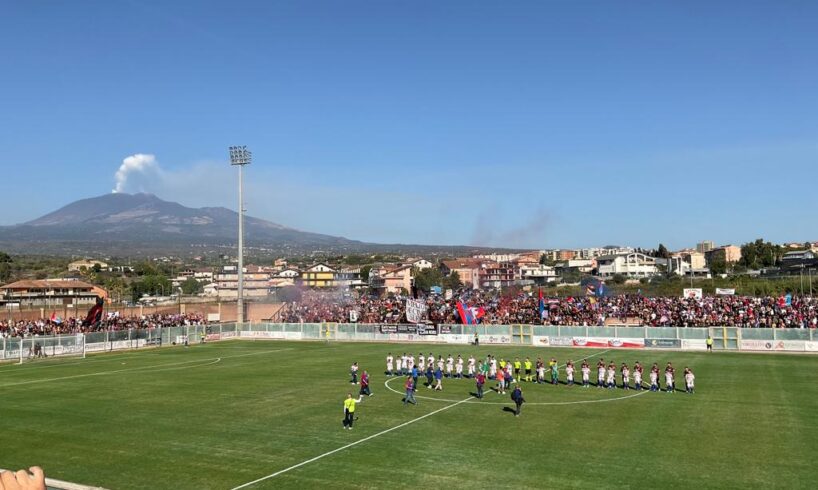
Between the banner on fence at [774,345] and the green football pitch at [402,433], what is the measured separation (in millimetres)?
10019

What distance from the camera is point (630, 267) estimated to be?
561 ft

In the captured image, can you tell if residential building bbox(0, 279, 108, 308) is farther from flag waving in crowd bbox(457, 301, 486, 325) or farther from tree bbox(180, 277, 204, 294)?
flag waving in crowd bbox(457, 301, 486, 325)

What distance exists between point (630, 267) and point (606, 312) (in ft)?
344

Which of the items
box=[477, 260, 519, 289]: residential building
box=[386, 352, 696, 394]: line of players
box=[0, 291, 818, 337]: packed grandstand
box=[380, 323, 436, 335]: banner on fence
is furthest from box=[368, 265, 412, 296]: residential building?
box=[386, 352, 696, 394]: line of players

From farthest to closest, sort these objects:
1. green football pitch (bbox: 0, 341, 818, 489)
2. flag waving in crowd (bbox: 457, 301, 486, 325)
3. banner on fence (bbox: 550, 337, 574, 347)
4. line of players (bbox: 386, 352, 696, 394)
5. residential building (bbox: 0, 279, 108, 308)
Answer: residential building (bbox: 0, 279, 108, 308) < flag waving in crowd (bbox: 457, 301, 486, 325) < banner on fence (bbox: 550, 337, 574, 347) < line of players (bbox: 386, 352, 696, 394) < green football pitch (bbox: 0, 341, 818, 489)

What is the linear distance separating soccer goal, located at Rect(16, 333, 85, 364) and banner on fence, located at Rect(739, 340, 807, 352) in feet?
191

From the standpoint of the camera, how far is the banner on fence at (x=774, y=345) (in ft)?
174

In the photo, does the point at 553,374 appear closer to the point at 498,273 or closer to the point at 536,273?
the point at 498,273

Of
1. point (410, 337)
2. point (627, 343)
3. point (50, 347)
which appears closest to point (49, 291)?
point (50, 347)

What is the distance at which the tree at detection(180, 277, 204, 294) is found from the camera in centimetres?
17412

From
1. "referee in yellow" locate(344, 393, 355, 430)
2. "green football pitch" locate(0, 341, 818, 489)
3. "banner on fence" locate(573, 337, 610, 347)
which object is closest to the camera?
"green football pitch" locate(0, 341, 818, 489)

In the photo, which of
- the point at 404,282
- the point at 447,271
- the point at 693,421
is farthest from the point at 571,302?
the point at 447,271

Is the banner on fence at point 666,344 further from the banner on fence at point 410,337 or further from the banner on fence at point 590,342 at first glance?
the banner on fence at point 410,337

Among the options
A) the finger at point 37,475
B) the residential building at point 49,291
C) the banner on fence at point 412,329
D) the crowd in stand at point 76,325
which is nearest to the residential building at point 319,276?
the residential building at point 49,291
